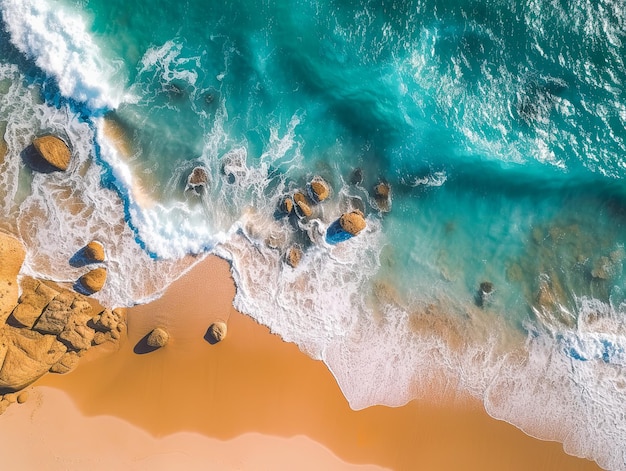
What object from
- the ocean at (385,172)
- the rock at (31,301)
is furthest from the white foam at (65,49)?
the rock at (31,301)

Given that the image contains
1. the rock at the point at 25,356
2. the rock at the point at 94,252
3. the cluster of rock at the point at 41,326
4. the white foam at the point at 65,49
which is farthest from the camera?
the white foam at the point at 65,49

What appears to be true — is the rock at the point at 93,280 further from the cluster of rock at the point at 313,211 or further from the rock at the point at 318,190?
the rock at the point at 318,190

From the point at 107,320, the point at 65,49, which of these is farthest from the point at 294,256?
the point at 65,49

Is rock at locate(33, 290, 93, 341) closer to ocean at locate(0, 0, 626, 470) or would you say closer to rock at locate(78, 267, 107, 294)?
rock at locate(78, 267, 107, 294)

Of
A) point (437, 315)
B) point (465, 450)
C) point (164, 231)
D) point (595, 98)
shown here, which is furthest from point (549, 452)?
point (164, 231)

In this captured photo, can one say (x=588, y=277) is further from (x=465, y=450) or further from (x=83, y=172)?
(x=83, y=172)

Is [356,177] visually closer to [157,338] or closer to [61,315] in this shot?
[157,338]
